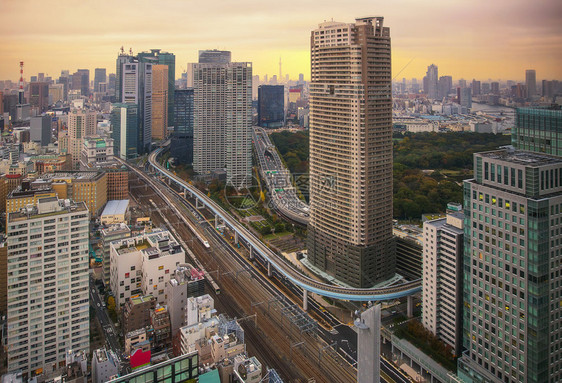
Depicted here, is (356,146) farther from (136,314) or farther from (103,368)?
(103,368)

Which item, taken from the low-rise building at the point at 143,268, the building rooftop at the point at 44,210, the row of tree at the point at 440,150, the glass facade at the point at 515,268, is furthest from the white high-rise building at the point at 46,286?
the row of tree at the point at 440,150

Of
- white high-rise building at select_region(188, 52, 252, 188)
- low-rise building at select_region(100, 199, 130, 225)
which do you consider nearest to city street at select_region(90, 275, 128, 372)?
low-rise building at select_region(100, 199, 130, 225)

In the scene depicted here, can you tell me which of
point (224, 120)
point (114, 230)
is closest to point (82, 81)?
point (224, 120)

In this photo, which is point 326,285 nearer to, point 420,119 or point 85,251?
point 85,251

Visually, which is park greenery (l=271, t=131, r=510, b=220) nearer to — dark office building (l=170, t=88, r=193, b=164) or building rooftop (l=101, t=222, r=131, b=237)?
dark office building (l=170, t=88, r=193, b=164)

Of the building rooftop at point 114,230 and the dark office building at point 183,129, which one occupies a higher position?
the dark office building at point 183,129

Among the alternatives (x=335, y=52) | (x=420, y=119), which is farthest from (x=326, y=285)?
(x=420, y=119)

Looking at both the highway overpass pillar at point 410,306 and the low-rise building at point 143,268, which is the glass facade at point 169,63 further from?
the highway overpass pillar at point 410,306
